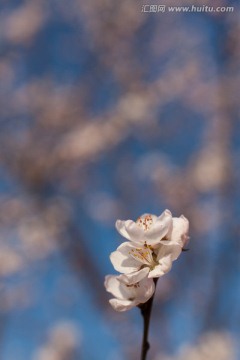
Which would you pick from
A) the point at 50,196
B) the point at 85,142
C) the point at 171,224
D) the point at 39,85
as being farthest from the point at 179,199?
the point at 171,224

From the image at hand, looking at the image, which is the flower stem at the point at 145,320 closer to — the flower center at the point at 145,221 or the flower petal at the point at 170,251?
the flower petal at the point at 170,251

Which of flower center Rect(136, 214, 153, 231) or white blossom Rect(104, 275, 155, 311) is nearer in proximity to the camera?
white blossom Rect(104, 275, 155, 311)

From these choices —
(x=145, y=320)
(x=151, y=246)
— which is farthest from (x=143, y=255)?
(x=145, y=320)

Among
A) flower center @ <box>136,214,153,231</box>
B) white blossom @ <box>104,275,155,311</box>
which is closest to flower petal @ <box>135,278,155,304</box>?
white blossom @ <box>104,275,155,311</box>

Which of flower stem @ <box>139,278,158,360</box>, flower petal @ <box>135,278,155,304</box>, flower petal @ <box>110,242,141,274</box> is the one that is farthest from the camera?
flower petal @ <box>110,242,141,274</box>

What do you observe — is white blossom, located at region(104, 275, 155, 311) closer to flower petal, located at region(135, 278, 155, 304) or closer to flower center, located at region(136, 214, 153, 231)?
flower petal, located at region(135, 278, 155, 304)

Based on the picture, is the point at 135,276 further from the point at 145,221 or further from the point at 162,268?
the point at 145,221

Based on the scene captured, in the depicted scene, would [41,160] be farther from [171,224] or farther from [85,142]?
[171,224]

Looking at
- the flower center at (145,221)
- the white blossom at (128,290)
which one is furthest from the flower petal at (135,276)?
the flower center at (145,221)
